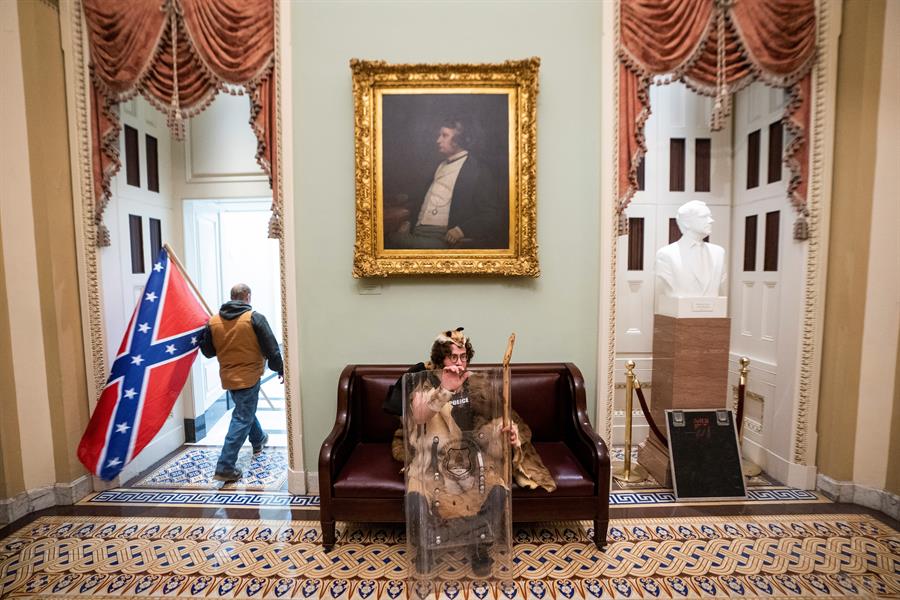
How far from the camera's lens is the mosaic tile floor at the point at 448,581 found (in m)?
2.18

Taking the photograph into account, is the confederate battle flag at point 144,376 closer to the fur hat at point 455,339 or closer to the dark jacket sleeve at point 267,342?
the dark jacket sleeve at point 267,342

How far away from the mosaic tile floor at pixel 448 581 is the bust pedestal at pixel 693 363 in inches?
27.7

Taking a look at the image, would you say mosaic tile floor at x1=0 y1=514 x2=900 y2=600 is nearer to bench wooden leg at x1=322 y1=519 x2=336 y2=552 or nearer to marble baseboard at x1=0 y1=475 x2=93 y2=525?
bench wooden leg at x1=322 y1=519 x2=336 y2=552

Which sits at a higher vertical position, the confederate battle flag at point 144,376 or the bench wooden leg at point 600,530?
the confederate battle flag at point 144,376

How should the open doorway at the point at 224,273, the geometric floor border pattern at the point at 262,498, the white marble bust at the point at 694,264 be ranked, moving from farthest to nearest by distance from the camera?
the open doorway at the point at 224,273, the white marble bust at the point at 694,264, the geometric floor border pattern at the point at 262,498

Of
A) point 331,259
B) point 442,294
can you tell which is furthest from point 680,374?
point 331,259

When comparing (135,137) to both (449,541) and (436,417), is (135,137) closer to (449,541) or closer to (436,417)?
(436,417)

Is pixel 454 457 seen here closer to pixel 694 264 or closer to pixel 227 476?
pixel 227 476

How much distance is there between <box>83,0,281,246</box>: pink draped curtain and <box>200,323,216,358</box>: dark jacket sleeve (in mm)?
1001

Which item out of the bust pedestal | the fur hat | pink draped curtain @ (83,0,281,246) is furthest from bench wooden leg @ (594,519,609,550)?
pink draped curtain @ (83,0,281,246)

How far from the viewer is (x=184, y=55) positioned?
115 inches

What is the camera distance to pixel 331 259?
10.1 ft

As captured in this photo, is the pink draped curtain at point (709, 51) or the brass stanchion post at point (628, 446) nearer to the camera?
the pink draped curtain at point (709, 51)

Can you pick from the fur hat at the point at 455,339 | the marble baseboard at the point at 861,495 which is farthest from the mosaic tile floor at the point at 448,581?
the fur hat at the point at 455,339
